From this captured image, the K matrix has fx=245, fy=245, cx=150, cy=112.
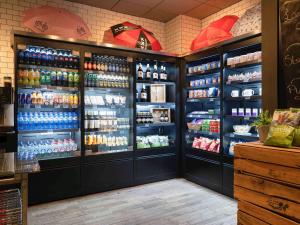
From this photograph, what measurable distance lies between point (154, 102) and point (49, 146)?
7.02ft

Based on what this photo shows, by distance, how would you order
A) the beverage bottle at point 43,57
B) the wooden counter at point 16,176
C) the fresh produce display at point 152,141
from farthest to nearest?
the fresh produce display at point 152,141 → the beverage bottle at point 43,57 → the wooden counter at point 16,176

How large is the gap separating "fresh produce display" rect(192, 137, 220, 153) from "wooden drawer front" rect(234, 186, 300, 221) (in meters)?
2.47

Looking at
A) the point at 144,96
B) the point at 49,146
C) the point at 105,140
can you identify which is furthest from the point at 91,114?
the point at 144,96

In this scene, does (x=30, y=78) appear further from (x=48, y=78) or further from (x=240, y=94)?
(x=240, y=94)

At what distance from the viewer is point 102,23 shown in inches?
204

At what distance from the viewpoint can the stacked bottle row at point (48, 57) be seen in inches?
151

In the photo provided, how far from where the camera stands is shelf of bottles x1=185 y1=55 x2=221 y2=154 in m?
4.47

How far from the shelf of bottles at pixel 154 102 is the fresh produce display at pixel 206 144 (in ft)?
1.64

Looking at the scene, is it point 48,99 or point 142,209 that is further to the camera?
point 48,99

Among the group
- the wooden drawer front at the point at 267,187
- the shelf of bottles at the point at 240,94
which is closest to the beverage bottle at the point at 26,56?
the shelf of bottles at the point at 240,94

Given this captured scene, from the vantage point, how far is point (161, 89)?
203 inches

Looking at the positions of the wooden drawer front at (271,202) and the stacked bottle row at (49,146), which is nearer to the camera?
the wooden drawer front at (271,202)

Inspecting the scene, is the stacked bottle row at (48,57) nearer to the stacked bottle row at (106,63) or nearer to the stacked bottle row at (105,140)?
the stacked bottle row at (106,63)

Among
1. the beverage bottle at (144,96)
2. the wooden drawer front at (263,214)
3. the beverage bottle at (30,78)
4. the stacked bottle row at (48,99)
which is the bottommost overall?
the wooden drawer front at (263,214)
